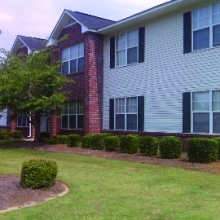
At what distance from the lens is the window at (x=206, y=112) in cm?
1302

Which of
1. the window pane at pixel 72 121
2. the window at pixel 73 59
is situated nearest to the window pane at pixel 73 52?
the window at pixel 73 59

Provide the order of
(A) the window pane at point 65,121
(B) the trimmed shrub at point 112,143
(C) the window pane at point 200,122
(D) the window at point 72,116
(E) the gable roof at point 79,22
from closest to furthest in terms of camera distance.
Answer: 1. (C) the window pane at point 200,122
2. (B) the trimmed shrub at point 112,143
3. (E) the gable roof at point 79,22
4. (D) the window at point 72,116
5. (A) the window pane at point 65,121

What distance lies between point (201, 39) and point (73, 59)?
8.57m

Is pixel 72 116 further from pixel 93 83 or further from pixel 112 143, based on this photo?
pixel 112 143

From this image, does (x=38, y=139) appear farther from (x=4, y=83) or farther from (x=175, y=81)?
(x=175, y=81)

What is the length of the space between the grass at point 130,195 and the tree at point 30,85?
250 inches

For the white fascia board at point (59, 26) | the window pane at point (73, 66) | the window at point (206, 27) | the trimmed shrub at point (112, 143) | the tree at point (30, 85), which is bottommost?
the trimmed shrub at point (112, 143)

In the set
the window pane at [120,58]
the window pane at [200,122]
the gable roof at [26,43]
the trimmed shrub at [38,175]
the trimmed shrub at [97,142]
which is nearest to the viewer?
the trimmed shrub at [38,175]

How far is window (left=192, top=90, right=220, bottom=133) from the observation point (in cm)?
1302

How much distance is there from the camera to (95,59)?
1842 centimetres

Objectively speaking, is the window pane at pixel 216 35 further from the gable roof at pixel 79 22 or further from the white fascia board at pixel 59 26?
the white fascia board at pixel 59 26

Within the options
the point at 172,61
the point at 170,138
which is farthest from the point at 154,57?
the point at 170,138

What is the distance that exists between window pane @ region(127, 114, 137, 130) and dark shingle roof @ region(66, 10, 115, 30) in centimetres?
527

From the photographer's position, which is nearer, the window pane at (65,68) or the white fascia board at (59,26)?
the white fascia board at (59,26)
